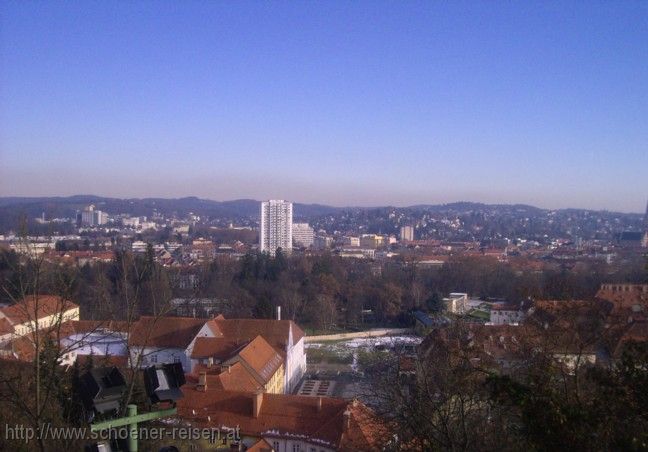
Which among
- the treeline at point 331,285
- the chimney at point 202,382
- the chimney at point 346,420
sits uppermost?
the chimney at point 346,420

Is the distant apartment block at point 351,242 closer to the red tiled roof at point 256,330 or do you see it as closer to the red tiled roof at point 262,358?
the red tiled roof at point 256,330

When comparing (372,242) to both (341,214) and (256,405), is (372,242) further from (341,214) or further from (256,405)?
(256,405)

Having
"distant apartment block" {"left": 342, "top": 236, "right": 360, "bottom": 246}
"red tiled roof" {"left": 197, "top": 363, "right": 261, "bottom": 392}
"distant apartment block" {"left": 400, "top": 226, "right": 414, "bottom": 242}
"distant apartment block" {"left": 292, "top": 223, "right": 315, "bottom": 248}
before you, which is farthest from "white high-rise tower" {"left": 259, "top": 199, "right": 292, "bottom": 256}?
"red tiled roof" {"left": 197, "top": 363, "right": 261, "bottom": 392}

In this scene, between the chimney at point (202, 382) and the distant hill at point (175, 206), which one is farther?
the distant hill at point (175, 206)

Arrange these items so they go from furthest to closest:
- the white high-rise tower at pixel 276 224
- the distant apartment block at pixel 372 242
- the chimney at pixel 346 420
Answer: the distant apartment block at pixel 372 242, the white high-rise tower at pixel 276 224, the chimney at pixel 346 420

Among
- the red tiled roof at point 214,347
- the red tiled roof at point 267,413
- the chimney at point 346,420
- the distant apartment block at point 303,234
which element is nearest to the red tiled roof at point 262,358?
the red tiled roof at point 214,347

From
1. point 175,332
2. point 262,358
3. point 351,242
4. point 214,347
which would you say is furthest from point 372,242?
point 262,358

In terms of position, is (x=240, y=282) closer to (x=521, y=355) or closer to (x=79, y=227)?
(x=521, y=355)

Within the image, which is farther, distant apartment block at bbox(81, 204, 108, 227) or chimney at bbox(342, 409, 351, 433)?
distant apartment block at bbox(81, 204, 108, 227)

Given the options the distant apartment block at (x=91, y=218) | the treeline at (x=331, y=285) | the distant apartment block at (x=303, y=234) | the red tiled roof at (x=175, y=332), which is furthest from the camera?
the distant apartment block at (x=303, y=234)

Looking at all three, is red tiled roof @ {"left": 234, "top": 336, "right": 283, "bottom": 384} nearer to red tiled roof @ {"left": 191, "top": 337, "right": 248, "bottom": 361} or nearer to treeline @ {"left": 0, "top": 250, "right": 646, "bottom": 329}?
red tiled roof @ {"left": 191, "top": 337, "right": 248, "bottom": 361}

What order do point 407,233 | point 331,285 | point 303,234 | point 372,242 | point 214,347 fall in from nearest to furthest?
point 214,347, point 331,285, point 372,242, point 303,234, point 407,233
